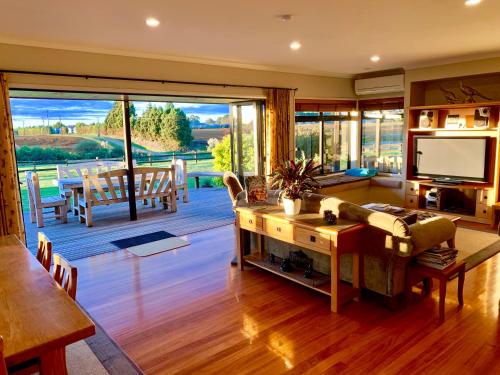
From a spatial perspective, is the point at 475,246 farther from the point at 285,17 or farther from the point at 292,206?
the point at 285,17

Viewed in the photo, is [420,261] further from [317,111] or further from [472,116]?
[317,111]

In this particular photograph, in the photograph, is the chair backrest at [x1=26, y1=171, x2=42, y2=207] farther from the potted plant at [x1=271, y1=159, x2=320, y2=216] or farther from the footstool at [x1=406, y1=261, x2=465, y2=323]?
the footstool at [x1=406, y1=261, x2=465, y2=323]

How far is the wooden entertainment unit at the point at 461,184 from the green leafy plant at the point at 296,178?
3806 mm

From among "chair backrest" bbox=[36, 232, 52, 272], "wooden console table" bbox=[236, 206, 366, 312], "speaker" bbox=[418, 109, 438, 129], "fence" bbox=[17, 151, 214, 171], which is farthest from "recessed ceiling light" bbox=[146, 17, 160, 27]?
"fence" bbox=[17, 151, 214, 171]

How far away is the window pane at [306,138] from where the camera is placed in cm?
725

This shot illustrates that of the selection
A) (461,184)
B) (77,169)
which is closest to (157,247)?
(77,169)

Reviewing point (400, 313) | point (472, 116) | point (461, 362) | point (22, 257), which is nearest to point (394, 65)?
point (472, 116)

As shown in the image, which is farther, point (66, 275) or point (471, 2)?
point (471, 2)

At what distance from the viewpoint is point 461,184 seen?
6.12 m

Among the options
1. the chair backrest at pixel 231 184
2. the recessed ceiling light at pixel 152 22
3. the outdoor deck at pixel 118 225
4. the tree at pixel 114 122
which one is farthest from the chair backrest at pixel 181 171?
the recessed ceiling light at pixel 152 22

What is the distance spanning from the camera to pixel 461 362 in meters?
2.45

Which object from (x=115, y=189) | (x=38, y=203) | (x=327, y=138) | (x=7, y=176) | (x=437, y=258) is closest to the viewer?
(x=437, y=258)

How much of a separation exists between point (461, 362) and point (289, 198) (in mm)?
1775

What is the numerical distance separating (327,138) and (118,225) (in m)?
4.40
